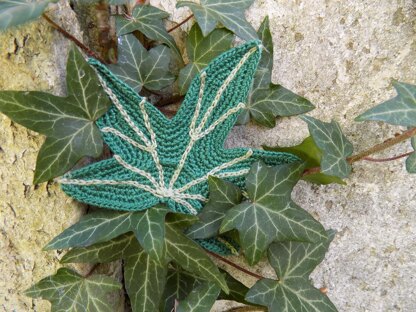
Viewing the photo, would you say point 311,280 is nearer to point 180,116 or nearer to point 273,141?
point 273,141

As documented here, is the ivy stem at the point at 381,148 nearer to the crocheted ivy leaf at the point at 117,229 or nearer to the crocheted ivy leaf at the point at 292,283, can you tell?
the crocheted ivy leaf at the point at 292,283

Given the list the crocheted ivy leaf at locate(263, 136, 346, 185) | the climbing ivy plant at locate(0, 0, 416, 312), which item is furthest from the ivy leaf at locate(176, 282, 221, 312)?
the crocheted ivy leaf at locate(263, 136, 346, 185)

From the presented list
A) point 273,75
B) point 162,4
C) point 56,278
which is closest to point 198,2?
point 162,4

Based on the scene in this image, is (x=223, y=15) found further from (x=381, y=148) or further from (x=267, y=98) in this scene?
(x=381, y=148)

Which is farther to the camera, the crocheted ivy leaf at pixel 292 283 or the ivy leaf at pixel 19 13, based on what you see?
the crocheted ivy leaf at pixel 292 283

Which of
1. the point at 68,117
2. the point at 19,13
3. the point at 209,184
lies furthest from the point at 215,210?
the point at 19,13

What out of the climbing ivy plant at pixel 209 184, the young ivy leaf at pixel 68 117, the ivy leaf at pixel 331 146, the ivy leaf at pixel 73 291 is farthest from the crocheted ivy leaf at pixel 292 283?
the young ivy leaf at pixel 68 117
